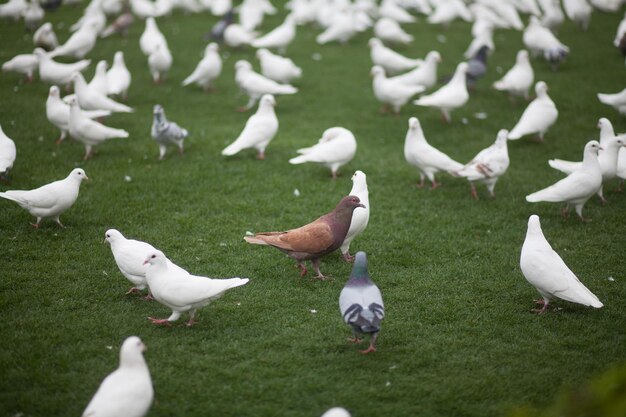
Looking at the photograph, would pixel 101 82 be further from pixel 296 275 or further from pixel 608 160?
pixel 608 160

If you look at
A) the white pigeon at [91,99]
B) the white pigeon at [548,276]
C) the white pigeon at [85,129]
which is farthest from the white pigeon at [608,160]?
the white pigeon at [91,99]

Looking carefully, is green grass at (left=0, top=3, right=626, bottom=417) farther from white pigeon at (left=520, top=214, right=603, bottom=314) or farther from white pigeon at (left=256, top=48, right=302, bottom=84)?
white pigeon at (left=256, top=48, right=302, bottom=84)

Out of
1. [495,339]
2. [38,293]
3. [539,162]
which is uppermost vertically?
[495,339]

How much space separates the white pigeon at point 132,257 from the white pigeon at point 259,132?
376 cm

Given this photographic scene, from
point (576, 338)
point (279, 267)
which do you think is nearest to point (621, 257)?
point (576, 338)

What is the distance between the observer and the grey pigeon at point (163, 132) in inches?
365

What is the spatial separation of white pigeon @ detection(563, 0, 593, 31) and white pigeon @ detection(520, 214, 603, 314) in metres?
14.6

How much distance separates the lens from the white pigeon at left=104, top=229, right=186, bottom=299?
5.73 m

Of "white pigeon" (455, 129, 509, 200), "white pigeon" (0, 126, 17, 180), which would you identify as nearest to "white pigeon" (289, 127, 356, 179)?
"white pigeon" (455, 129, 509, 200)

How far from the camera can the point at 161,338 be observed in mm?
5363

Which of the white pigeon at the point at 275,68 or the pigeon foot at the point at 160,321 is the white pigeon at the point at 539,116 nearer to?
the white pigeon at the point at 275,68

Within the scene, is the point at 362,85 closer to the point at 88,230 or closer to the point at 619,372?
the point at 88,230

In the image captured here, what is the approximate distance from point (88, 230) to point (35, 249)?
0.69 meters

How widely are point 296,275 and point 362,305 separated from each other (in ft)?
5.85
